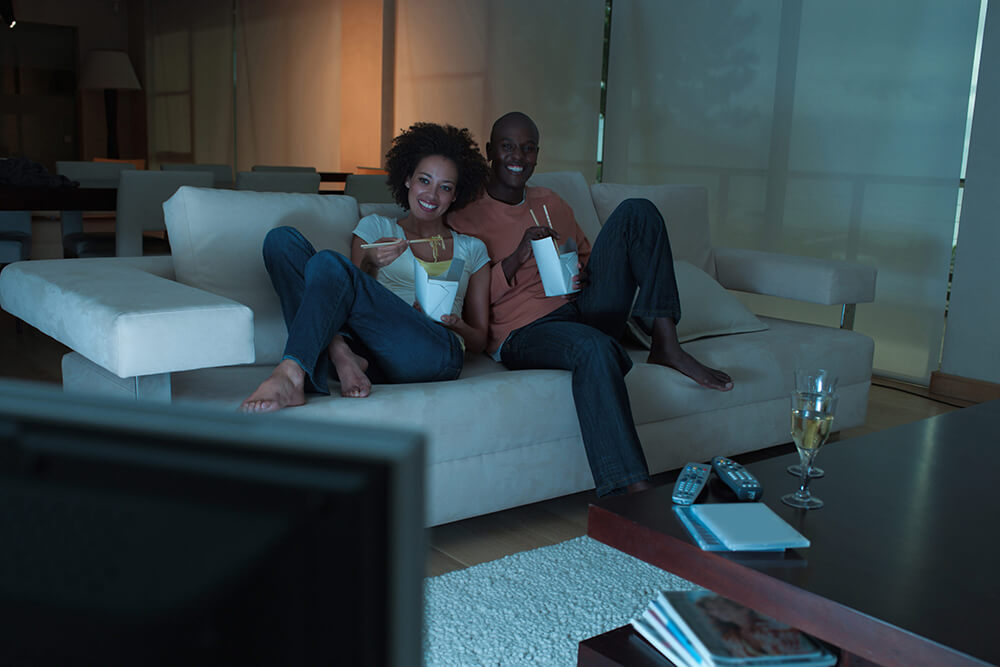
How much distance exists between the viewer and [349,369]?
6.16ft

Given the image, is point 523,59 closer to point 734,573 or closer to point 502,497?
point 502,497

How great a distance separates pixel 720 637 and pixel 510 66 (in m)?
4.86

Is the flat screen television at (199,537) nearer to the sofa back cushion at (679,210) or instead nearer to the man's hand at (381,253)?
the man's hand at (381,253)

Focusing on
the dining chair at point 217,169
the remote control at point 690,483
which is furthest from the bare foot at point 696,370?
the dining chair at point 217,169

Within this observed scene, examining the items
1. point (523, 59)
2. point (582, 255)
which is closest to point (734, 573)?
point (582, 255)

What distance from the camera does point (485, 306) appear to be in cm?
237

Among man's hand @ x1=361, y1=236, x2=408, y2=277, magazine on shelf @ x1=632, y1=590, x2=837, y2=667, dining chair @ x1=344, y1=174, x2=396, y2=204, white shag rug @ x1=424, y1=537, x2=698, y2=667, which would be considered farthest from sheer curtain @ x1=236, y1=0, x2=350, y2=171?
magazine on shelf @ x1=632, y1=590, x2=837, y2=667

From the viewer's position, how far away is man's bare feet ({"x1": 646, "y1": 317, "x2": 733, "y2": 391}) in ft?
7.61

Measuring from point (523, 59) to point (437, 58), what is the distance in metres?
0.67

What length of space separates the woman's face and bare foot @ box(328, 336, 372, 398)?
19.5 inches

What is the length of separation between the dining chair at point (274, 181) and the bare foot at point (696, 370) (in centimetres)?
233

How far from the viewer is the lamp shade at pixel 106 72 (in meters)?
5.50

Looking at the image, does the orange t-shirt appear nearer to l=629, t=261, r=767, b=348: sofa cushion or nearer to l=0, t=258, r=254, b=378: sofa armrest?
l=629, t=261, r=767, b=348: sofa cushion

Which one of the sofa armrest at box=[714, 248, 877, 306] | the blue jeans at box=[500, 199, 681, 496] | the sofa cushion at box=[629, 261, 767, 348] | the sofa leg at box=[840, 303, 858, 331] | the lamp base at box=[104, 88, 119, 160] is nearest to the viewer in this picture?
the blue jeans at box=[500, 199, 681, 496]
